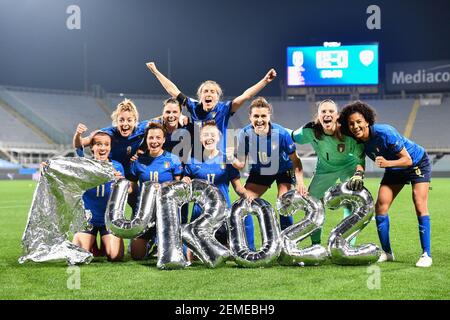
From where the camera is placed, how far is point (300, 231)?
16.4 ft

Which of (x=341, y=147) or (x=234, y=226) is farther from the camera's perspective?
(x=341, y=147)

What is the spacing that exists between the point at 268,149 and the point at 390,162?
4.25 ft

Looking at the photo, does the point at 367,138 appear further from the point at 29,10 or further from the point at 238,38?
the point at 238,38

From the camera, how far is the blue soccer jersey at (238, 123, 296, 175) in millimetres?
5504

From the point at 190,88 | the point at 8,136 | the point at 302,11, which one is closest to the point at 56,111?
the point at 8,136

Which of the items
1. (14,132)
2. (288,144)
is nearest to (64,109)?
(14,132)

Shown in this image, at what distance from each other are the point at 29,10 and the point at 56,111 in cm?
672

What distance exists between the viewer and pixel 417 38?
3609 centimetres

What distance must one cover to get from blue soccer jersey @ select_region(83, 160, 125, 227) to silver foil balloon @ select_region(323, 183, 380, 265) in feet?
7.37

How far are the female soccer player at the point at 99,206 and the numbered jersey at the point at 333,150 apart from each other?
6.49 ft

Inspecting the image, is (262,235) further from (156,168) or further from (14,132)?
(14,132)

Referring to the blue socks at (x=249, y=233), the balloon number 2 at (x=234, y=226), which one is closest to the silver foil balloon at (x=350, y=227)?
the balloon number 2 at (x=234, y=226)

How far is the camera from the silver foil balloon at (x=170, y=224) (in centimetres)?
475

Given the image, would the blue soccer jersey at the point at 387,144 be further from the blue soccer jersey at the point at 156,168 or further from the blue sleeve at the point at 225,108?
the blue soccer jersey at the point at 156,168
